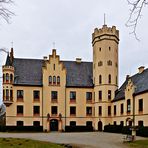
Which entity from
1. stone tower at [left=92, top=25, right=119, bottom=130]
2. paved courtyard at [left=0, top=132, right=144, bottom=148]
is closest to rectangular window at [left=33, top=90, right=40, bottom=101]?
stone tower at [left=92, top=25, right=119, bottom=130]

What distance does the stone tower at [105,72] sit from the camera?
2164 inches

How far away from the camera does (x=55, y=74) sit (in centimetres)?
5784

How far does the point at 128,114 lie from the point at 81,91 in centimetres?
1347

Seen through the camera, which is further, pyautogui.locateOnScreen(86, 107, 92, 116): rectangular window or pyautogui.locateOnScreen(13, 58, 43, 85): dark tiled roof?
pyautogui.locateOnScreen(86, 107, 92, 116): rectangular window

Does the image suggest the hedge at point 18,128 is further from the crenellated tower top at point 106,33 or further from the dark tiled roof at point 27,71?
the crenellated tower top at point 106,33

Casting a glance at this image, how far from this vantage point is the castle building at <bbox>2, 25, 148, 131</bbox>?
5491 cm

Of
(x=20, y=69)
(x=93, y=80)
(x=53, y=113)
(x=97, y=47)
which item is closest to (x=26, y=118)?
(x=53, y=113)

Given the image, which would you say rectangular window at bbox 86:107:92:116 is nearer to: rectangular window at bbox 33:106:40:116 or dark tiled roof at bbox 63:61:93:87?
dark tiled roof at bbox 63:61:93:87

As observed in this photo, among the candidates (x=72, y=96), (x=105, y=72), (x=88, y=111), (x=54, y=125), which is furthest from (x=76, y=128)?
(x=105, y=72)

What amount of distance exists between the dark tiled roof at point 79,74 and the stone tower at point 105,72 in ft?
9.35

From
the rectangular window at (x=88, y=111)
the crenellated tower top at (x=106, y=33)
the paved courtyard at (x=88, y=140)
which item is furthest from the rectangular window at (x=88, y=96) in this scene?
the paved courtyard at (x=88, y=140)

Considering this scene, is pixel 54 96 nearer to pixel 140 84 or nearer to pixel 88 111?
pixel 88 111

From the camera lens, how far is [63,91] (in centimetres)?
5775

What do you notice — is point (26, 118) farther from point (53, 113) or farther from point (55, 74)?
point (55, 74)
